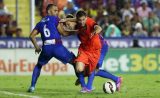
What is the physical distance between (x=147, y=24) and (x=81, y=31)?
36.6 ft

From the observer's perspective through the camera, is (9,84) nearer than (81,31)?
No

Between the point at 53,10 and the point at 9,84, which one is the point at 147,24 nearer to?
the point at 9,84

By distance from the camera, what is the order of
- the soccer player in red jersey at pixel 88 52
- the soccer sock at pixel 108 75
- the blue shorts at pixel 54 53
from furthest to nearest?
the soccer sock at pixel 108 75 < the blue shorts at pixel 54 53 < the soccer player in red jersey at pixel 88 52

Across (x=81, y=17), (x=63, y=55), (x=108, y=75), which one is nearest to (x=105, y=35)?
(x=108, y=75)

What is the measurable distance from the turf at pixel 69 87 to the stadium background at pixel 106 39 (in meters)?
0.03

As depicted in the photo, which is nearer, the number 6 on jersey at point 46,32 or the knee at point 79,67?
the knee at point 79,67

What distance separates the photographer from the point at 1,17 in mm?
Answer: 24859

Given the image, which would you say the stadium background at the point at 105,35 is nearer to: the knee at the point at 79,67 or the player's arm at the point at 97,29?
the knee at the point at 79,67

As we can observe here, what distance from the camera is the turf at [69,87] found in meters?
14.6

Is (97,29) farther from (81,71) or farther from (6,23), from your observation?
(6,23)

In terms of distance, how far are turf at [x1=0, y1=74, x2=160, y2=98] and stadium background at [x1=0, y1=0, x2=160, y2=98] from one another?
3cm

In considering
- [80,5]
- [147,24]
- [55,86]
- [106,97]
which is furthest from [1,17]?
[106,97]

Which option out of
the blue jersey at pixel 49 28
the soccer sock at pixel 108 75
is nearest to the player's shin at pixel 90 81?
the soccer sock at pixel 108 75

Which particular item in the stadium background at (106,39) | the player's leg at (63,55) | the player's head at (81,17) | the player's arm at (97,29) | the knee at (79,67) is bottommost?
the stadium background at (106,39)
